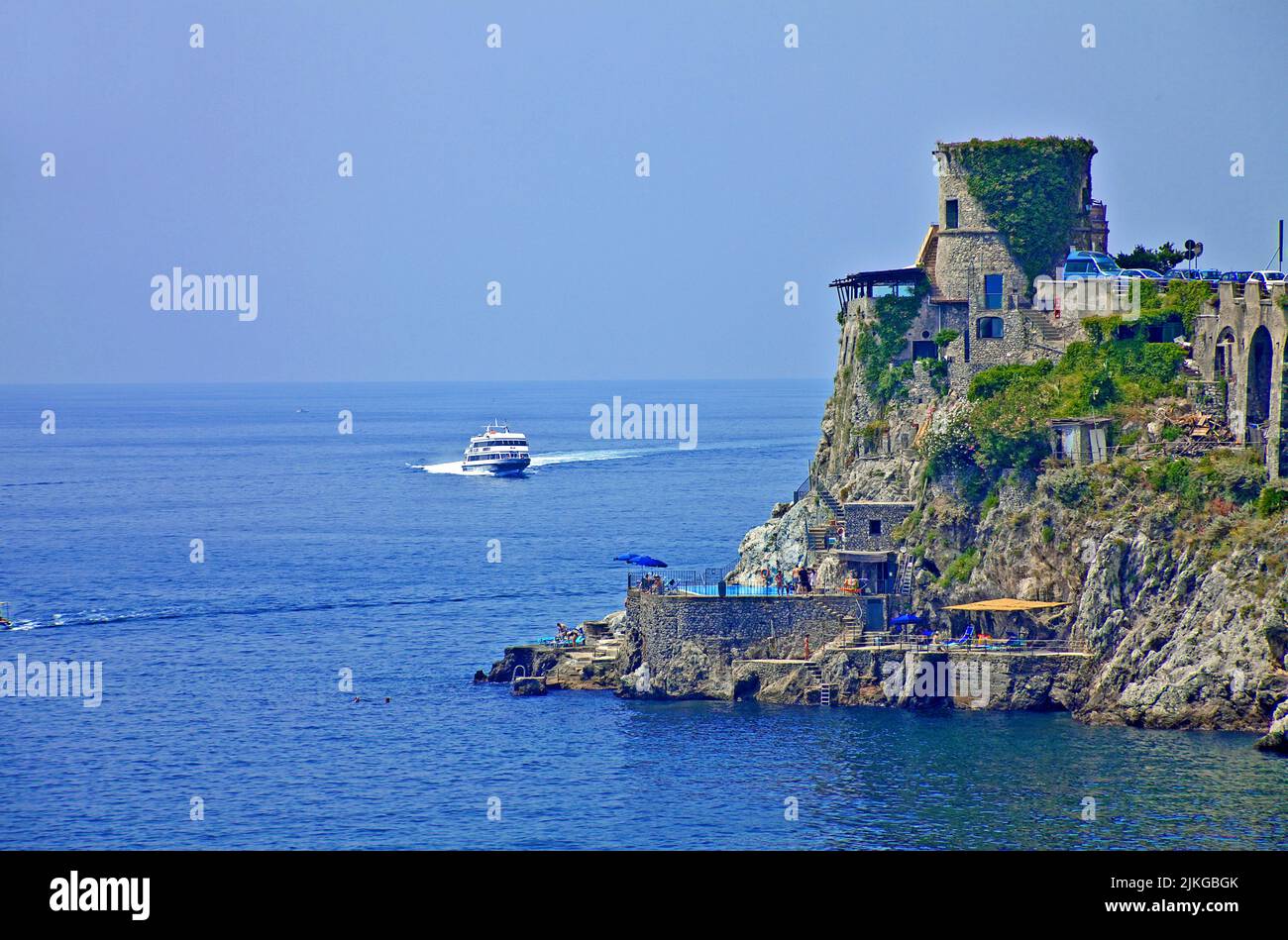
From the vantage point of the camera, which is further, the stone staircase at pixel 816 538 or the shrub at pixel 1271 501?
the stone staircase at pixel 816 538

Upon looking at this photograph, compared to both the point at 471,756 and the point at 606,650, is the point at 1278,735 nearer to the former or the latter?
the point at 606,650

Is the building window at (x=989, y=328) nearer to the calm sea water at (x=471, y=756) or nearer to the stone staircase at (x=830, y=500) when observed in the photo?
the stone staircase at (x=830, y=500)

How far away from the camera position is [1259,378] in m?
77.2

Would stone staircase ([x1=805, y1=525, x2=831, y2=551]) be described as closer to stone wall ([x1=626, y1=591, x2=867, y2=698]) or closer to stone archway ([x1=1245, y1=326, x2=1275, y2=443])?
stone wall ([x1=626, y1=591, x2=867, y2=698])

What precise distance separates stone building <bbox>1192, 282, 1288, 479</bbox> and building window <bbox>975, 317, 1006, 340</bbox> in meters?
10.5

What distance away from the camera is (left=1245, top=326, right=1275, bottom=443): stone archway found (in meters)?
76.7

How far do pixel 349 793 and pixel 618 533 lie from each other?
262 ft

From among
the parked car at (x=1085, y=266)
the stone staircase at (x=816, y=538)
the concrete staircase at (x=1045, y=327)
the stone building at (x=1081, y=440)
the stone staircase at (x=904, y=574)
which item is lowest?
the stone staircase at (x=904, y=574)

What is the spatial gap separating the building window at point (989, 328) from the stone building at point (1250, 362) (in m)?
10.5

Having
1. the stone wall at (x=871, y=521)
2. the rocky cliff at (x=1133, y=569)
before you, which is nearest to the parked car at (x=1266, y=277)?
the rocky cliff at (x=1133, y=569)

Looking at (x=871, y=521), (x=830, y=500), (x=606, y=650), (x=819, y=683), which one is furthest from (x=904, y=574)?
(x=606, y=650)

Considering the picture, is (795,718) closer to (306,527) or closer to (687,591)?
(687,591)

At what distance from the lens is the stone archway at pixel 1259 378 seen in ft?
252

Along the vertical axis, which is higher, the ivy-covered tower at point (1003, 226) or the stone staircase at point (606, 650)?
the ivy-covered tower at point (1003, 226)
